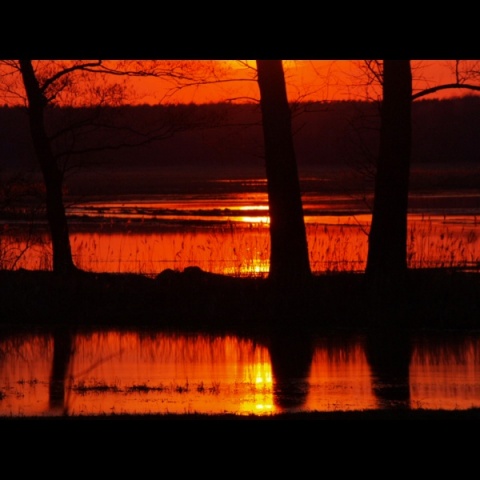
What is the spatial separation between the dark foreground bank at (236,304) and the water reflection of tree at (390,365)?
1.02 meters

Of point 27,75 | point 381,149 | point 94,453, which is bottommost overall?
point 94,453

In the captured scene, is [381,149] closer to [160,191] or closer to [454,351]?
[454,351]

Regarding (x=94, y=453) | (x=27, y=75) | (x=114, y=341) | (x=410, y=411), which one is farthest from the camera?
(x=27, y=75)

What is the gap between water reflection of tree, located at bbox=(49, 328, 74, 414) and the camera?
954 centimetres

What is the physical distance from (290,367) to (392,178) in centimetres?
523

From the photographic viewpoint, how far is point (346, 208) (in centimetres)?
3762

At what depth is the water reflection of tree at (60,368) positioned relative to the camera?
9.54 metres

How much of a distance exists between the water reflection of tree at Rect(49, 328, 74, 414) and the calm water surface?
0.04 ft

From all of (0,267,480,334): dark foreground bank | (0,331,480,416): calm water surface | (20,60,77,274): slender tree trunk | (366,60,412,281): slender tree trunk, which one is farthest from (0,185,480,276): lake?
(0,331,480,416): calm water surface

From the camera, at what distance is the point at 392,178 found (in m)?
15.8

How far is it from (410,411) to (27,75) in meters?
11.8

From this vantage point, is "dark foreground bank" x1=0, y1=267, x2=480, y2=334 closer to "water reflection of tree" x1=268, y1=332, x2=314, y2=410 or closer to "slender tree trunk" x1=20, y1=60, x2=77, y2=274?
"water reflection of tree" x1=268, y1=332, x2=314, y2=410

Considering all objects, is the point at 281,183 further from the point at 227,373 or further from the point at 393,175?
the point at 227,373
